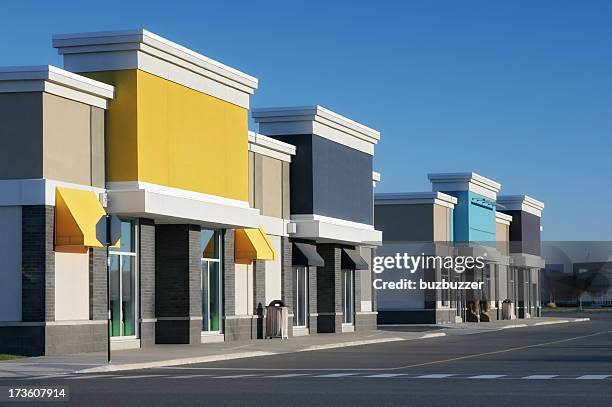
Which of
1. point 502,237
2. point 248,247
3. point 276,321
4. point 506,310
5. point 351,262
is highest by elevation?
point 502,237

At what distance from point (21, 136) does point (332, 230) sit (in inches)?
881

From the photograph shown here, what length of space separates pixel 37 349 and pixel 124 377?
26.9ft

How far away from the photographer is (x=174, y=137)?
135ft

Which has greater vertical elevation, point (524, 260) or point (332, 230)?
point (332, 230)

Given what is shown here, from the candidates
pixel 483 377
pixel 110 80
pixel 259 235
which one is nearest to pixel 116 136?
pixel 110 80

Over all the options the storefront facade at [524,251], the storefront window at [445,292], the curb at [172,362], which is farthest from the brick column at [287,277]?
the storefront facade at [524,251]

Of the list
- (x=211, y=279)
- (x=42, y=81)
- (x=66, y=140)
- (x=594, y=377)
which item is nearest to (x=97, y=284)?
(x=66, y=140)

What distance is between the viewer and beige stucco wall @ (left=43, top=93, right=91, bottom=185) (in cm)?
3562

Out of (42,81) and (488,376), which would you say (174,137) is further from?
(488,376)

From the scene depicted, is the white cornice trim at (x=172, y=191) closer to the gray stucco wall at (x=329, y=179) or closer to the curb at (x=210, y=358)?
the curb at (x=210, y=358)

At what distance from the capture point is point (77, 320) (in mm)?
36562

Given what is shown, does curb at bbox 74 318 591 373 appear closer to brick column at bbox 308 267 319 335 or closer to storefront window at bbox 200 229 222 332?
storefront window at bbox 200 229 222 332

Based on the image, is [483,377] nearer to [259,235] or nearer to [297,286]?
[259,235]

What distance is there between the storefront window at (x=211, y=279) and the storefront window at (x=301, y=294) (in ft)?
29.7
